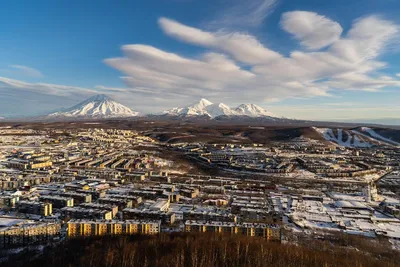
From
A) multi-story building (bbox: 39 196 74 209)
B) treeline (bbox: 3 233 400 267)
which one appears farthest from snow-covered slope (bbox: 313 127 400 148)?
multi-story building (bbox: 39 196 74 209)

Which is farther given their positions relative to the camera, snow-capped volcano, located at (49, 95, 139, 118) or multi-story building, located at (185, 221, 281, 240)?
snow-capped volcano, located at (49, 95, 139, 118)

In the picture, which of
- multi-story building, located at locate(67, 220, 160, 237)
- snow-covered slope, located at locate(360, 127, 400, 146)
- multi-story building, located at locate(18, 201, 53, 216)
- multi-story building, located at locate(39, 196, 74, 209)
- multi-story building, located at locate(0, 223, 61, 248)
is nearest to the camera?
multi-story building, located at locate(0, 223, 61, 248)

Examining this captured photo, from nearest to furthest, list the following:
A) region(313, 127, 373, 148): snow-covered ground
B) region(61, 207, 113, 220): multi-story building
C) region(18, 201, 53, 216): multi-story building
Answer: region(61, 207, 113, 220): multi-story building
region(18, 201, 53, 216): multi-story building
region(313, 127, 373, 148): snow-covered ground

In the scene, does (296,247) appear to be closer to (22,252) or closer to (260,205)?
(260,205)

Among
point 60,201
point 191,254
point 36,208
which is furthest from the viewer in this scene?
point 60,201

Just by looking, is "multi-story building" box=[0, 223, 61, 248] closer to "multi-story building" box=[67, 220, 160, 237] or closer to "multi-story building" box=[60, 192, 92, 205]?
"multi-story building" box=[67, 220, 160, 237]

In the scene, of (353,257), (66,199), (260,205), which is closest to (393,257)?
(353,257)

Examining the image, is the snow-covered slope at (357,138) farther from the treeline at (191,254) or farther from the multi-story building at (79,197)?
Answer: the multi-story building at (79,197)

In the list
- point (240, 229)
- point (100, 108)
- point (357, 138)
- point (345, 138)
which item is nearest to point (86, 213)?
point (240, 229)

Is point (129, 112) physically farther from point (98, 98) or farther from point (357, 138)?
point (357, 138)

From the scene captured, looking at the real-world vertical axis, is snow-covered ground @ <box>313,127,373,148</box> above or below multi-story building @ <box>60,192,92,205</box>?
above
